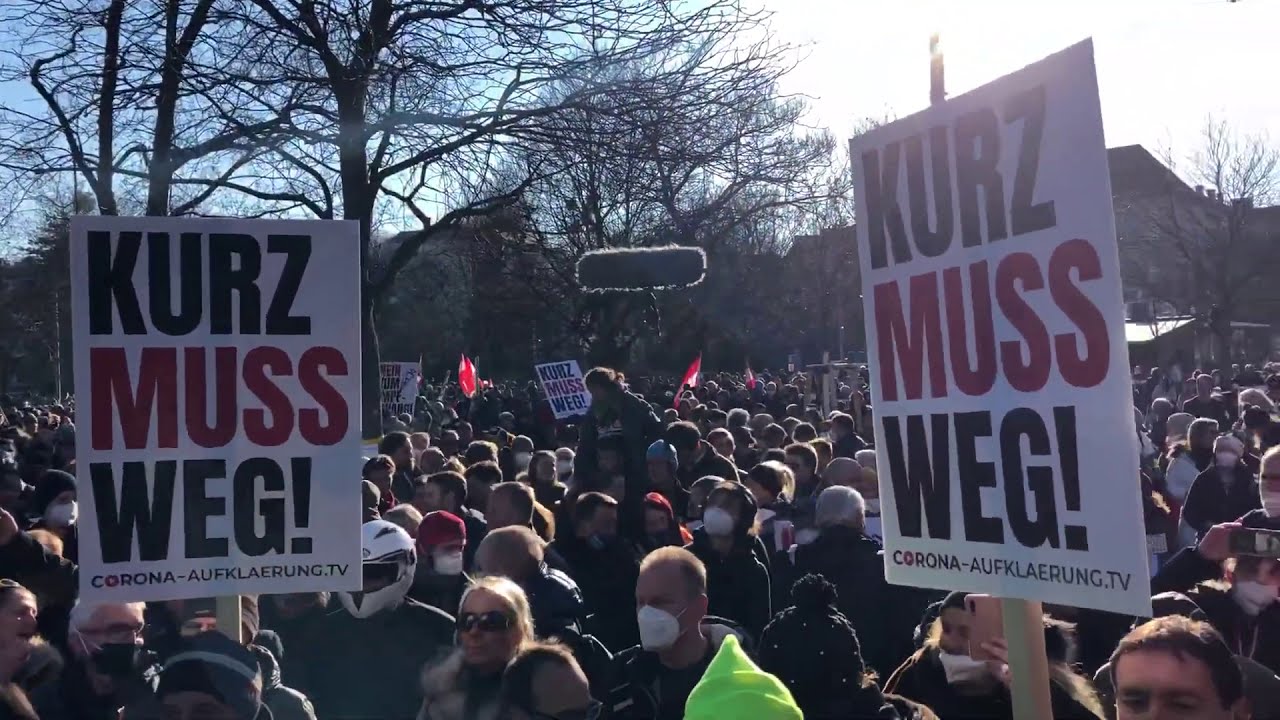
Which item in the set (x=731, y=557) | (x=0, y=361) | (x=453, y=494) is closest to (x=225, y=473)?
(x=731, y=557)

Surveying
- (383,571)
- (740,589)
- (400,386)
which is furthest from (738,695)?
(400,386)

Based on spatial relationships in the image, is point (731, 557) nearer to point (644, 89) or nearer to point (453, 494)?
point (453, 494)

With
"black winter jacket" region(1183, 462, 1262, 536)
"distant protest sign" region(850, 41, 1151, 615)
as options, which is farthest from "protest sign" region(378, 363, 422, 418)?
"distant protest sign" region(850, 41, 1151, 615)

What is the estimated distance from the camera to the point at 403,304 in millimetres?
52625

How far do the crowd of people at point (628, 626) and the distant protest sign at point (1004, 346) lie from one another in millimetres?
208

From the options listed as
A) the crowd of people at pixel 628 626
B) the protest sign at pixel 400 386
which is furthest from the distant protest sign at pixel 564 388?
the crowd of people at pixel 628 626

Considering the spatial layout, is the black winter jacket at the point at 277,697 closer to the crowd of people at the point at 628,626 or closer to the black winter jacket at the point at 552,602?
the crowd of people at the point at 628,626

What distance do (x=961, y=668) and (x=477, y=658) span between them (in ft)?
4.83

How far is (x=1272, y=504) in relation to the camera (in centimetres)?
530

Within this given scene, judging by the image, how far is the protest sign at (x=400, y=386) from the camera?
55.9 feet

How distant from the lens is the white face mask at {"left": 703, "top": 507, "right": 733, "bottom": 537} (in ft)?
18.4

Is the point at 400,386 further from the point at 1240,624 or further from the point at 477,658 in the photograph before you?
the point at 1240,624

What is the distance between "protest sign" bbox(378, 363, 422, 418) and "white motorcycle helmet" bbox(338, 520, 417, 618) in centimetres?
1227

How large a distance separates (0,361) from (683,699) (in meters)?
46.1
